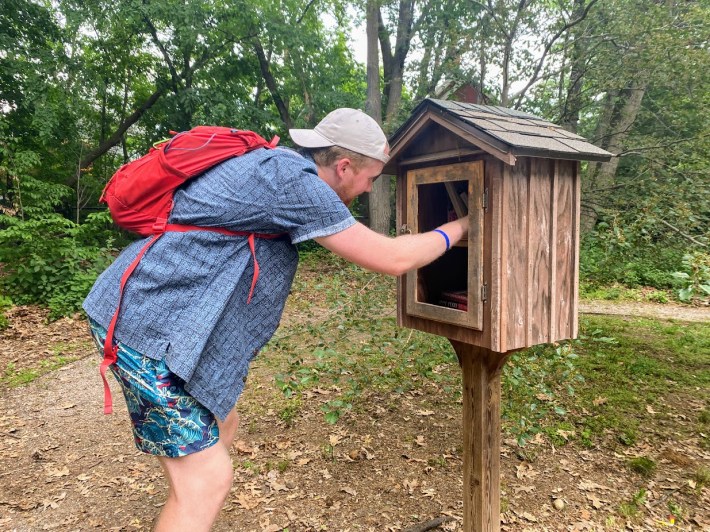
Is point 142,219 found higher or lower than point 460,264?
higher

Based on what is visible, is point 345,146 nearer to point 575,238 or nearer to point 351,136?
point 351,136

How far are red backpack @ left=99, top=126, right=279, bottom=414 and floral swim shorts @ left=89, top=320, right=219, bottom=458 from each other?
6 centimetres

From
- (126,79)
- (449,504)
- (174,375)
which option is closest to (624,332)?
(449,504)

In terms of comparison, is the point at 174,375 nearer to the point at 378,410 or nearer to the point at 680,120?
the point at 378,410

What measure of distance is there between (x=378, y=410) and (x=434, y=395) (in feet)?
1.85

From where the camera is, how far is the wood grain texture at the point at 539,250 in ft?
5.49

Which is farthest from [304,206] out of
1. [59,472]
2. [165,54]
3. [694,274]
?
[165,54]

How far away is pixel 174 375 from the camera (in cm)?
129

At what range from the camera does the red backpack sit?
1303mm

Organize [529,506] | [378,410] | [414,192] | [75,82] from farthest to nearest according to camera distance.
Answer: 1. [75,82]
2. [378,410]
3. [529,506]
4. [414,192]

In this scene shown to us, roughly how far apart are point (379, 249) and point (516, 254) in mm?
553

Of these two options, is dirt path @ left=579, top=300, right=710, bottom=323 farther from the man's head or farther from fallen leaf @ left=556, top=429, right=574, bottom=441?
the man's head

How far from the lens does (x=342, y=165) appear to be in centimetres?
153

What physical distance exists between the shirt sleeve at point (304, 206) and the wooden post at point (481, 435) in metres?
0.90
